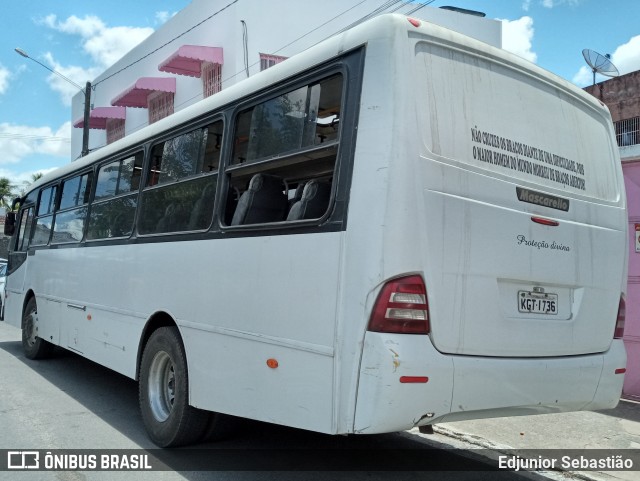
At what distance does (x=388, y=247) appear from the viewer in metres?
3.23

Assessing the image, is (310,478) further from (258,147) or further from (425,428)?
(258,147)

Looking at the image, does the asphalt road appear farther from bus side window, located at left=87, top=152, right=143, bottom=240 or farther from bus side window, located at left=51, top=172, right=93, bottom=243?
bus side window, located at left=51, top=172, right=93, bottom=243

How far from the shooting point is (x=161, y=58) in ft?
71.5

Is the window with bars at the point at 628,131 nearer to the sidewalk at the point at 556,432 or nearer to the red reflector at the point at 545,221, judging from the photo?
the sidewalk at the point at 556,432

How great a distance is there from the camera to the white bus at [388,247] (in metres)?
3.29

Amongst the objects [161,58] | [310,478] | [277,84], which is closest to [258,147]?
[277,84]

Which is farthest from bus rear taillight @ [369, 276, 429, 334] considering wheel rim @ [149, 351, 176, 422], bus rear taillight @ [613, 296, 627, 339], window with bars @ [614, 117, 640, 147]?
window with bars @ [614, 117, 640, 147]

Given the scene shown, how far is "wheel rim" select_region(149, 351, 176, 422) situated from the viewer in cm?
523

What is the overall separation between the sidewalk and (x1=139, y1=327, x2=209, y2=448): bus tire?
96.8 inches

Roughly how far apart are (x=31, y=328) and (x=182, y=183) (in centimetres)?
546

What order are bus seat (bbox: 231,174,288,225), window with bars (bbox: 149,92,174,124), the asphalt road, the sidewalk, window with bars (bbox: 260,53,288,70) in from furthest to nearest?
window with bars (bbox: 149,92,174,124) → window with bars (bbox: 260,53,288,70) → the sidewalk → the asphalt road → bus seat (bbox: 231,174,288,225)

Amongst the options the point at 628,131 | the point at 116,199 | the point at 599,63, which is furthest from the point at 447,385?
the point at 628,131

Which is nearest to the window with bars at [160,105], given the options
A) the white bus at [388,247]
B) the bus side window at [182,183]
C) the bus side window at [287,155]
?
the bus side window at [182,183]

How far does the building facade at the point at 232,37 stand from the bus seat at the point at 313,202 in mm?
12484
